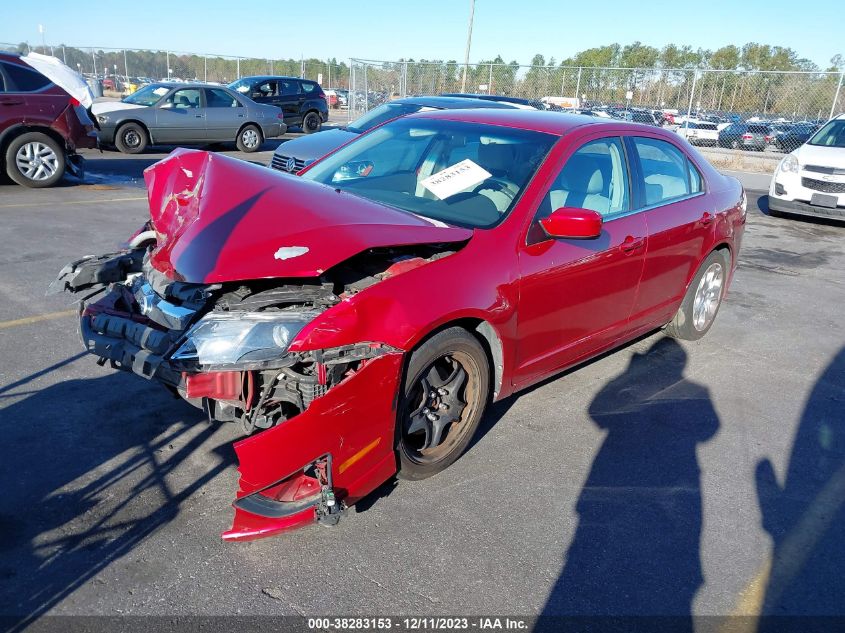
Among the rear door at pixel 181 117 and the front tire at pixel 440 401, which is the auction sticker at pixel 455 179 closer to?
the front tire at pixel 440 401

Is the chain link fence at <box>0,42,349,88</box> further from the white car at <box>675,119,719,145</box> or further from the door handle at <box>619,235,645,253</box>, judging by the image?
the door handle at <box>619,235,645,253</box>

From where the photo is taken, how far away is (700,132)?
2231cm

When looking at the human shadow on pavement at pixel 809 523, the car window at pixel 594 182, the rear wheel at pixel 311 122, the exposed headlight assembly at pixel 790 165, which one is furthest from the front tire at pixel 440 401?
the rear wheel at pixel 311 122

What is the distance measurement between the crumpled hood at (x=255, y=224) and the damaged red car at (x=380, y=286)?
12 mm

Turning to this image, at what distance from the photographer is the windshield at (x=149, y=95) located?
50.6 feet

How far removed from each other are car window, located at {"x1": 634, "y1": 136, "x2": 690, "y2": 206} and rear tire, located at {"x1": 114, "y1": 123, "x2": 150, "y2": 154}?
13000 millimetres

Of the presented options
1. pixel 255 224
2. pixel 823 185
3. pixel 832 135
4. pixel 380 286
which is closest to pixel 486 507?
pixel 380 286

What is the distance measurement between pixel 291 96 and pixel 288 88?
249 mm

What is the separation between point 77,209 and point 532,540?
822 centimetres

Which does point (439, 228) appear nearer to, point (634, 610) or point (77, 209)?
point (634, 610)

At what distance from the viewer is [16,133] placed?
1008cm

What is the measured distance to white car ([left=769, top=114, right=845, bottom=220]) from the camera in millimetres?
11320

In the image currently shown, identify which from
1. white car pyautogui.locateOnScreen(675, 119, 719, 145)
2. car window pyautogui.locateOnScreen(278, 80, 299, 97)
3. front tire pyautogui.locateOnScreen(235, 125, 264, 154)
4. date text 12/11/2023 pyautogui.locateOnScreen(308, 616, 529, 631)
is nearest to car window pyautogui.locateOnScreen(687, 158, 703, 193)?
date text 12/11/2023 pyautogui.locateOnScreen(308, 616, 529, 631)

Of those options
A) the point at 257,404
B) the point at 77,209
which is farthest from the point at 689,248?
the point at 77,209
